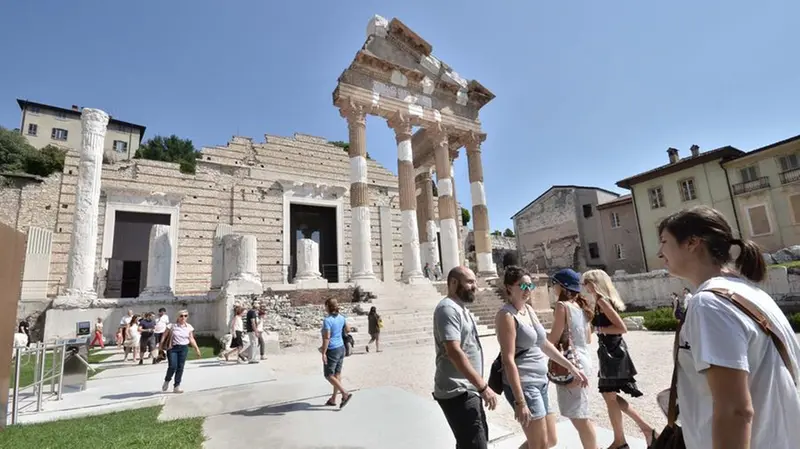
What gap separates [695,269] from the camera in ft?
5.25

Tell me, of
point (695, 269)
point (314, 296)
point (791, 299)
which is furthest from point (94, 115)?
point (791, 299)

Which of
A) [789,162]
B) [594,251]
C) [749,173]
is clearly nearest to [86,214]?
[594,251]

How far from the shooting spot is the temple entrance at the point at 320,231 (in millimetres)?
23594

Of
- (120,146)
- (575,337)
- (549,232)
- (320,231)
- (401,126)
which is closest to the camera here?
(575,337)

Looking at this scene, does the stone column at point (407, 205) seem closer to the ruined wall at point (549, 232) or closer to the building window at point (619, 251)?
the ruined wall at point (549, 232)

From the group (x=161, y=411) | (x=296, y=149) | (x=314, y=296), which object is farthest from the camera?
(x=296, y=149)

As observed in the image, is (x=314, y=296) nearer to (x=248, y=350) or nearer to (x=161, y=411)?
(x=248, y=350)

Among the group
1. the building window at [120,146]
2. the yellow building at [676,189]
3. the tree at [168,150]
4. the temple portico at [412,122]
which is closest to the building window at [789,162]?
the yellow building at [676,189]

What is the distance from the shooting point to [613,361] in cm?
364

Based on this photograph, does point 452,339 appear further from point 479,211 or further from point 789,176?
point 789,176

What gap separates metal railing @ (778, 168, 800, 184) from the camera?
21.6 metres

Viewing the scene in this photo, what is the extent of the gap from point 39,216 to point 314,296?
14.8m

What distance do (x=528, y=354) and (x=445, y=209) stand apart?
16421 millimetres

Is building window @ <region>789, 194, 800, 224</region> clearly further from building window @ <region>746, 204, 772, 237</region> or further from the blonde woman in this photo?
the blonde woman
